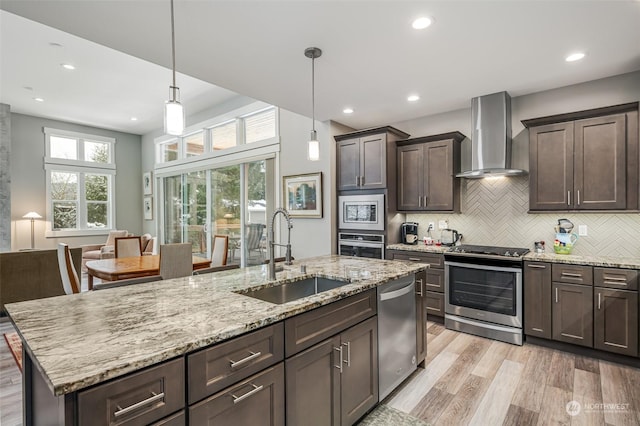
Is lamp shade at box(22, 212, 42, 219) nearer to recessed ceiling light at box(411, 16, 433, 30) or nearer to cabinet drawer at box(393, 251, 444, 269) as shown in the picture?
cabinet drawer at box(393, 251, 444, 269)

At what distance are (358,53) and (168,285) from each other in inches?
93.6

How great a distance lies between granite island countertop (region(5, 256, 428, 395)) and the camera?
37.9 inches

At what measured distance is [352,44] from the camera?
257 cm

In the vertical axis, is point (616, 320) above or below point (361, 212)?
below

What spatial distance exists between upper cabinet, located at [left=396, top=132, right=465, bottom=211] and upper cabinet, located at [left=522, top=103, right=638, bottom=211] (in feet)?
2.75

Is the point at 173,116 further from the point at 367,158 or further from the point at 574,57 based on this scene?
the point at 574,57

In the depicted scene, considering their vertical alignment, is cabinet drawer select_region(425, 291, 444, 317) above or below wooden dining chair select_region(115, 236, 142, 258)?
below

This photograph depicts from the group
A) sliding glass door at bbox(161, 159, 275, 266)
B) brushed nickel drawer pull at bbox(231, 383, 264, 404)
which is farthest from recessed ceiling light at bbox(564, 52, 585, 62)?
sliding glass door at bbox(161, 159, 275, 266)

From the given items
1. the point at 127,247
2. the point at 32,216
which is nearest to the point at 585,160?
the point at 127,247

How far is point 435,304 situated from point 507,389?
1.46m

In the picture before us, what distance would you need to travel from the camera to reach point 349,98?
3809 mm

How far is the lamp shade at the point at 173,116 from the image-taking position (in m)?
1.70

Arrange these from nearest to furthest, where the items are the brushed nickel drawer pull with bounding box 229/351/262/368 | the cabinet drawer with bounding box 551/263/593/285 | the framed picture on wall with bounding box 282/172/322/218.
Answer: the brushed nickel drawer pull with bounding box 229/351/262/368 → the cabinet drawer with bounding box 551/263/593/285 → the framed picture on wall with bounding box 282/172/322/218

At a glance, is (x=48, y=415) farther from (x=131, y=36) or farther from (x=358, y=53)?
(x=358, y=53)
